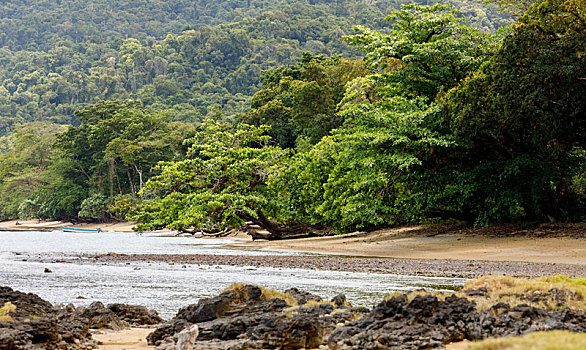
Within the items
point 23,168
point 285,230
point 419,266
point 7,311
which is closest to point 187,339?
point 7,311

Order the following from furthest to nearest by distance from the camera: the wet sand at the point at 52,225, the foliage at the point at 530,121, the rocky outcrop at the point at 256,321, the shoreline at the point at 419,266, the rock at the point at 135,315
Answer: the wet sand at the point at 52,225, the foliage at the point at 530,121, the shoreline at the point at 419,266, the rock at the point at 135,315, the rocky outcrop at the point at 256,321

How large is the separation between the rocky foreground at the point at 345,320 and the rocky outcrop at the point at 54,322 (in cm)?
1

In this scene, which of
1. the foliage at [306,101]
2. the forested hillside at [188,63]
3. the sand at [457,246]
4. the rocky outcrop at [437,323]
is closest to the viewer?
the rocky outcrop at [437,323]

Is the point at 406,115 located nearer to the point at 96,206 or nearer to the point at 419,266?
the point at 419,266

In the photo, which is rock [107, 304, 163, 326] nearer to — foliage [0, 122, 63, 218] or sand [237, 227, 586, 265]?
sand [237, 227, 586, 265]

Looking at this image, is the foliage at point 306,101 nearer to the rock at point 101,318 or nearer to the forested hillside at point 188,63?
the rock at point 101,318

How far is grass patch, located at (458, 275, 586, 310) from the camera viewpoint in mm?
6297

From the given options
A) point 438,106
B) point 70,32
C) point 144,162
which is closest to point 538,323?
point 438,106

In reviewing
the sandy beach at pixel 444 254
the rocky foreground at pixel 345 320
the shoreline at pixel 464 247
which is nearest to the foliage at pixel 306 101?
the shoreline at pixel 464 247

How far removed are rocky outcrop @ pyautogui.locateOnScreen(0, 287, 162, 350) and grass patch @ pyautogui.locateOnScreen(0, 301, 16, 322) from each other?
0.02 meters

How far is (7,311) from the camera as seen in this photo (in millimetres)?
6738

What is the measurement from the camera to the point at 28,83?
148125 mm

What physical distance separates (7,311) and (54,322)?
804mm

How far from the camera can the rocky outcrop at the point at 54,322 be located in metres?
5.85
